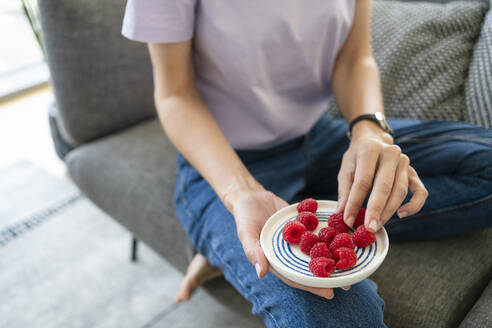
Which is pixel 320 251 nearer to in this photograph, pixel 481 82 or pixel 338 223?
pixel 338 223

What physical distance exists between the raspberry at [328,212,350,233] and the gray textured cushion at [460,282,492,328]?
0.91 feet

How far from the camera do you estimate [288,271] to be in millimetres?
542

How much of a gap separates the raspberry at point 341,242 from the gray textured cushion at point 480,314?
280 mm

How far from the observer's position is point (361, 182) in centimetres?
61

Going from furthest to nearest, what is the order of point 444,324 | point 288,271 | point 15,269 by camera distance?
point 15,269
point 444,324
point 288,271

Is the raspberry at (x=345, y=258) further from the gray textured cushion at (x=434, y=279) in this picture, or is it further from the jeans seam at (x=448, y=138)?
the jeans seam at (x=448, y=138)

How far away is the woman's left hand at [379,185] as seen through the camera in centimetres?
58

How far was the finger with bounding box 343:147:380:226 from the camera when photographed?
23.5 inches

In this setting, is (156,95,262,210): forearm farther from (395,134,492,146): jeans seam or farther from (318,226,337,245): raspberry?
(395,134,492,146): jeans seam

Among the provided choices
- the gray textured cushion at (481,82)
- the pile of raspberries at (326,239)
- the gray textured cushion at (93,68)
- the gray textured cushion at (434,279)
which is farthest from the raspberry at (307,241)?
the gray textured cushion at (93,68)

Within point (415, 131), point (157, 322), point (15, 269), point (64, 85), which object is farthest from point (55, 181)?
point (415, 131)

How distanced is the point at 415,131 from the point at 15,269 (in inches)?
55.3

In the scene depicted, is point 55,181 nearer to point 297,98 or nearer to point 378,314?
point 297,98

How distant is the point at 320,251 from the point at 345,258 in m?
0.04
